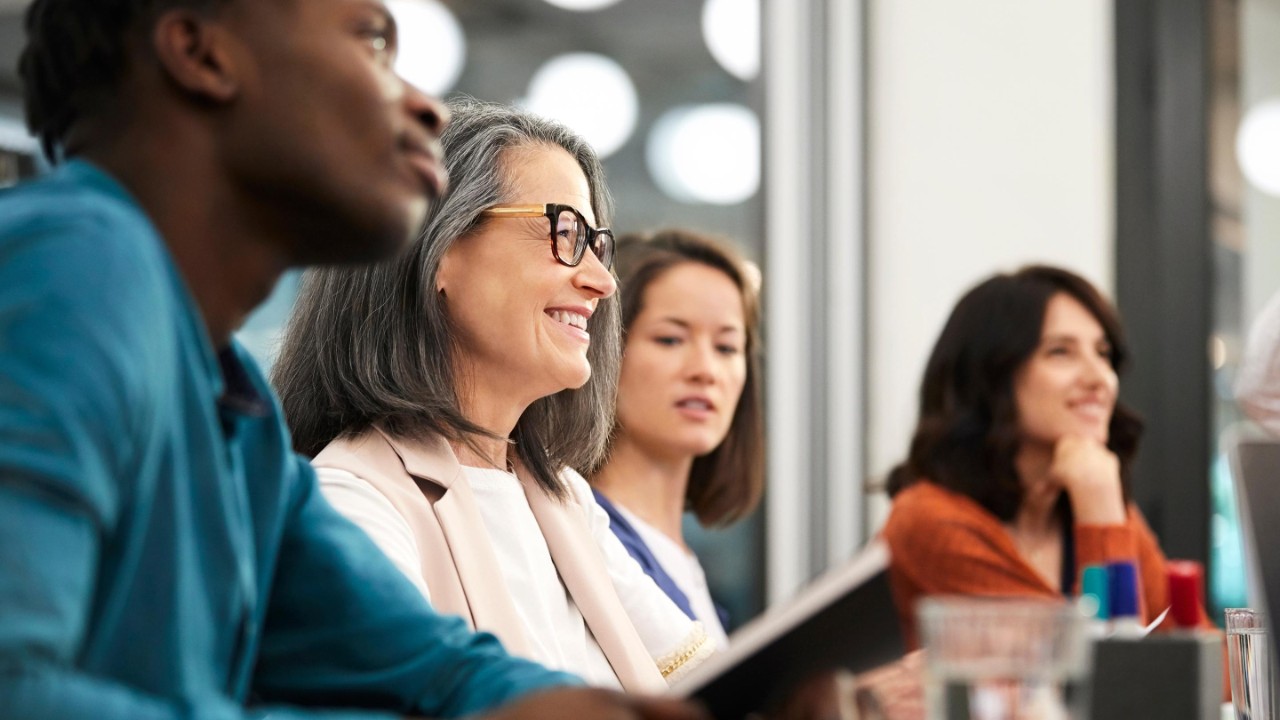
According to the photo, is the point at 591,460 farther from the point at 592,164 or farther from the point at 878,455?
the point at 878,455

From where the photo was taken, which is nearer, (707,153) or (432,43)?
(432,43)

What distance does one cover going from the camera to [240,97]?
872 mm

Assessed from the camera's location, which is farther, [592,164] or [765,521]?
[765,521]

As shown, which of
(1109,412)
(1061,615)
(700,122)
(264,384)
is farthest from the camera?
(700,122)

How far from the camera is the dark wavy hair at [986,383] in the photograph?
9.92 feet

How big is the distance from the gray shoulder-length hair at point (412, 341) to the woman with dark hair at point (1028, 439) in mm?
1202

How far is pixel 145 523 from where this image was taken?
0.75 metres

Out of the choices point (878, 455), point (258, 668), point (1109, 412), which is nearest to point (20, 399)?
point (258, 668)

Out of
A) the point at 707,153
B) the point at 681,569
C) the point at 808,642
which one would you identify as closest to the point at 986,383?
the point at 681,569

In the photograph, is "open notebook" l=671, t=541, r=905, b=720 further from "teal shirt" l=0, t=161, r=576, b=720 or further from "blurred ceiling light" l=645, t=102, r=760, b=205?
"blurred ceiling light" l=645, t=102, r=760, b=205

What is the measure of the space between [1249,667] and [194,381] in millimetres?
1036

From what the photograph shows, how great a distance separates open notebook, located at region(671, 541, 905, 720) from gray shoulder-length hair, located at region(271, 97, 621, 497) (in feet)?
2.95

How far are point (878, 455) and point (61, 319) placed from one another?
3.98m

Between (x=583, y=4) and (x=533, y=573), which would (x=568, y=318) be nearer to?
(x=533, y=573)
